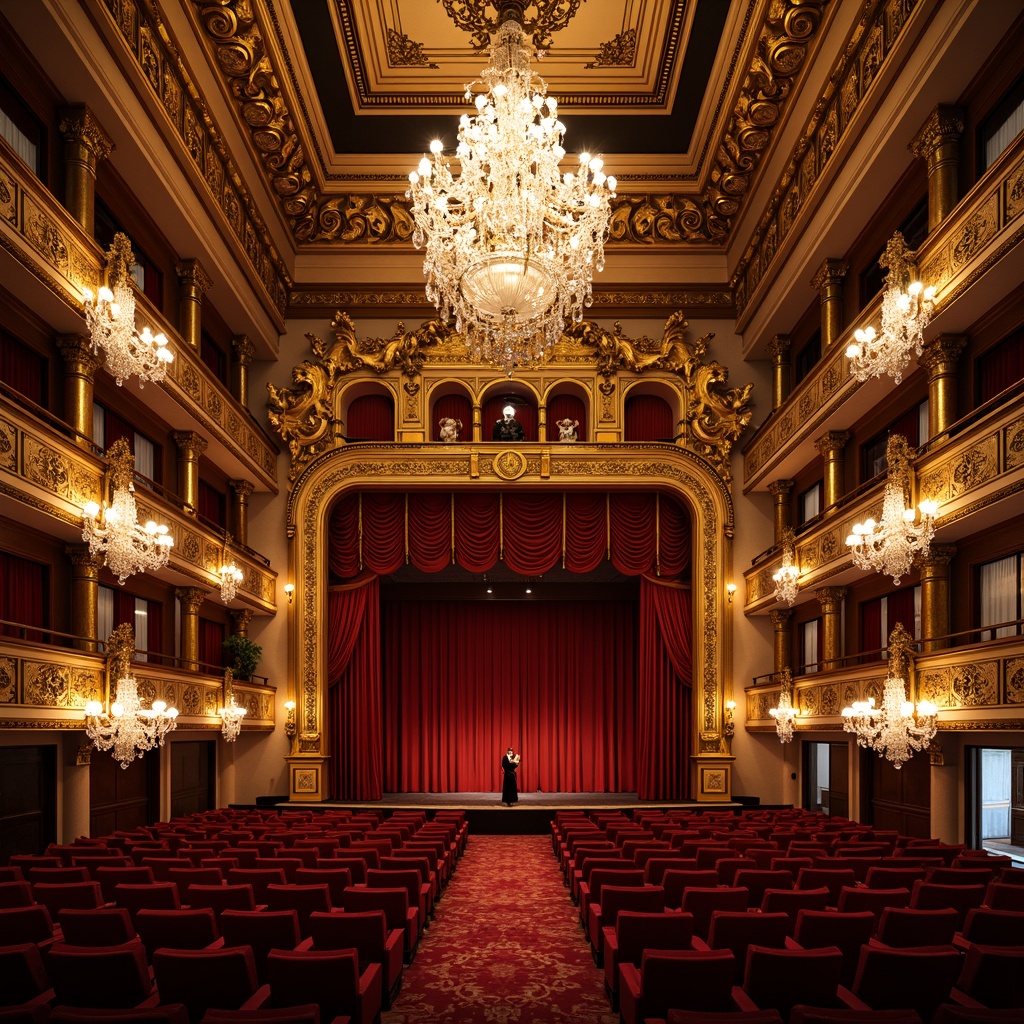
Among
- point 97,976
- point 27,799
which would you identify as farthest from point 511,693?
point 97,976

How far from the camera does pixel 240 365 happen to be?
18.3 m

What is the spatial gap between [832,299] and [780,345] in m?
3.09

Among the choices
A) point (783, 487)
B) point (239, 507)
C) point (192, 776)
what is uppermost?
point (783, 487)

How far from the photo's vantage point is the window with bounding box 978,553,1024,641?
10531 mm

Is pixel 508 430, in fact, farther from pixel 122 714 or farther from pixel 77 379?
pixel 122 714

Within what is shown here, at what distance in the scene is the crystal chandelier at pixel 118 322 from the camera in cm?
1084

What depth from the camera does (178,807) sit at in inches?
615

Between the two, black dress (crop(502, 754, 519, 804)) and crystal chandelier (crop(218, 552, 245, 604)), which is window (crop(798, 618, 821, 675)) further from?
crystal chandelier (crop(218, 552, 245, 604))

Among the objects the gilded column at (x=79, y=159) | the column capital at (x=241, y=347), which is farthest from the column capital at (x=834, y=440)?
the gilded column at (x=79, y=159)

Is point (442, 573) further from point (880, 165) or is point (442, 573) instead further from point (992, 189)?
point (992, 189)

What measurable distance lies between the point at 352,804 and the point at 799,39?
13.8 m

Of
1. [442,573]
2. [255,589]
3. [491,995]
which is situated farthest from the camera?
[442,573]

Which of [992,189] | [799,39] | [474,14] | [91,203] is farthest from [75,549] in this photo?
[799,39]

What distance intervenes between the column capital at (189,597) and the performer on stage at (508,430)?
245 inches
